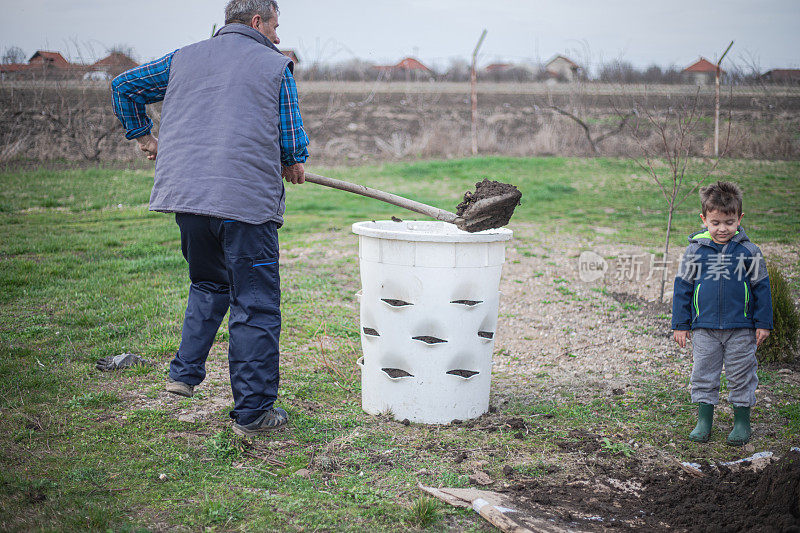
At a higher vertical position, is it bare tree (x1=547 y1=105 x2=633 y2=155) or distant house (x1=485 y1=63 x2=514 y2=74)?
distant house (x1=485 y1=63 x2=514 y2=74)

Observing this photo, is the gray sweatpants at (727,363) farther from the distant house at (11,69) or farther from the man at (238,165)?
the distant house at (11,69)

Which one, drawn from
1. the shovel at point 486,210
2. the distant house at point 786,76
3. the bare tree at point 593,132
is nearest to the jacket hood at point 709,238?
the shovel at point 486,210

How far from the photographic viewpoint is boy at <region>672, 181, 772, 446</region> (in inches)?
126

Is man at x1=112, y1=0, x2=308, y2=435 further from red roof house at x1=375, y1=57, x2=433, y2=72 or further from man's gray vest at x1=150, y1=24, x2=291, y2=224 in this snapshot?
red roof house at x1=375, y1=57, x2=433, y2=72

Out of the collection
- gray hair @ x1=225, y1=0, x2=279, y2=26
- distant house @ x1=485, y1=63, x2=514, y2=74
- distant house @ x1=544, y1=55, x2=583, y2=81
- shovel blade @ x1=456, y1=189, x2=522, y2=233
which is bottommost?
shovel blade @ x1=456, y1=189, x2=522, y2=233

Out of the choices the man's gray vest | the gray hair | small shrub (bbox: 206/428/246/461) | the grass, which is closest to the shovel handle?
the man's gray vest

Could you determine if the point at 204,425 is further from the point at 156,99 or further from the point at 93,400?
the point at 156,99

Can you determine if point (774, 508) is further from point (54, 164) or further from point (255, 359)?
point (54, 164)

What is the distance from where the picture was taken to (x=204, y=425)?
10.9 feet

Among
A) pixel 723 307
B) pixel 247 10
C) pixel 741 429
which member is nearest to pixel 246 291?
pixel 247 10

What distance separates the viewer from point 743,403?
326cm

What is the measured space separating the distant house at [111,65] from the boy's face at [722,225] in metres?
14.2

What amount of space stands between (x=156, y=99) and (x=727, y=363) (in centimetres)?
337

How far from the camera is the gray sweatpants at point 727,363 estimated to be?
3.24 metres
